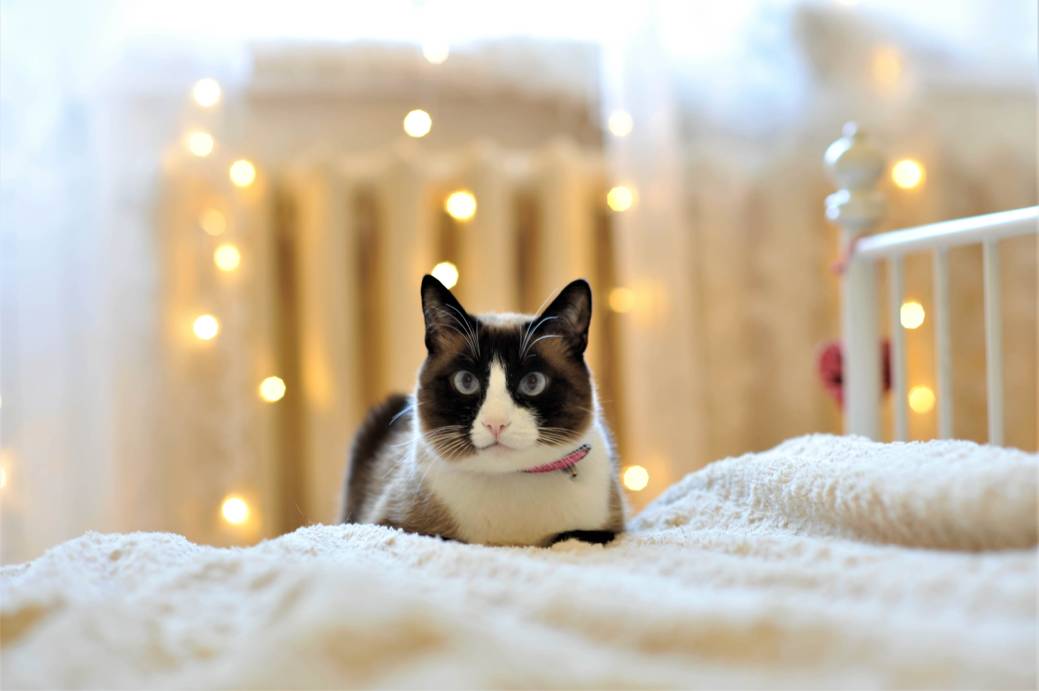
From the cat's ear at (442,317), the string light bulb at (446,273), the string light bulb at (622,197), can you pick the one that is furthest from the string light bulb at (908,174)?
the cat's ear at (442,317)

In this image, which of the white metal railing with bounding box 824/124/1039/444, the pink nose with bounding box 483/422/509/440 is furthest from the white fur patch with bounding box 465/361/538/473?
the white metal railing with bounding box 824/124/1039/444

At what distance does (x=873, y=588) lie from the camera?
59 centimetres

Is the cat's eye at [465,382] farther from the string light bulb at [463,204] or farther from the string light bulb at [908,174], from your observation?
the string light bulb at [908,174]

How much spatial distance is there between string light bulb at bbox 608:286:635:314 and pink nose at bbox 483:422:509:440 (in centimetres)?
93

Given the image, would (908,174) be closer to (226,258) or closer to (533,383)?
(533,383)

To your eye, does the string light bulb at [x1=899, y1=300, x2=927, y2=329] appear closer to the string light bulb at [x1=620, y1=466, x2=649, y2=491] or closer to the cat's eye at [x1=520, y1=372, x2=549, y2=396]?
the string light bulb at [x1=620, y1=466, x2=649, y2=491]

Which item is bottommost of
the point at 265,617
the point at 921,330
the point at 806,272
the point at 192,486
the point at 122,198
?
the point at 192,486

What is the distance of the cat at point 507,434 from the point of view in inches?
37.2

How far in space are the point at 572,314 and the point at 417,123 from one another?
1.00m

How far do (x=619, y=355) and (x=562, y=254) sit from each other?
0.28 metres

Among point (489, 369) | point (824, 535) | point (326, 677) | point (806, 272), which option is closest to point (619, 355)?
point (806, 272)

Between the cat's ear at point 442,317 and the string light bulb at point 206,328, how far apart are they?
82cm

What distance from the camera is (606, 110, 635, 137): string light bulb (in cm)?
180

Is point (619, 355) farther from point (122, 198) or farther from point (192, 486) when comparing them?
point (122, 198)
